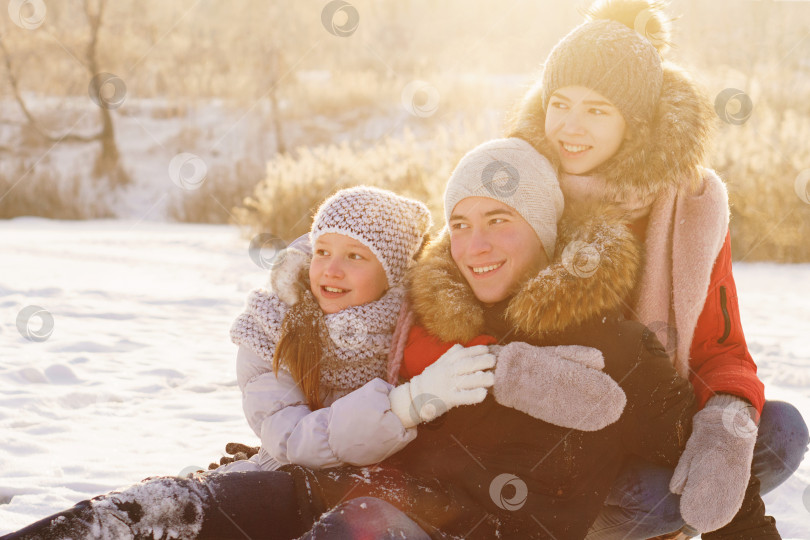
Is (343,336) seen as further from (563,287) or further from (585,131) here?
(585,131)

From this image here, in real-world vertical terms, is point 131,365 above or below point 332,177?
below

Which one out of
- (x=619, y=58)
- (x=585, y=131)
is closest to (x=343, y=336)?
(x=585, y=131)

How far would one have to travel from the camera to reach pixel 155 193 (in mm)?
15750

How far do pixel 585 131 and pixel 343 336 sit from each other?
3.50 ft

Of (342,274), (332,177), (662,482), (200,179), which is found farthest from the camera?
(200,179)

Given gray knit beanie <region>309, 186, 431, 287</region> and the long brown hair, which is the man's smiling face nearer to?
gray knit beanie <region>309, 186, 431, 287</region>

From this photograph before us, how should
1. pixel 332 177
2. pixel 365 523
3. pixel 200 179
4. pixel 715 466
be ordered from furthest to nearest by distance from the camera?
pixel 200 179
pixel 332 177
pixel 715 466
pixel 365 523

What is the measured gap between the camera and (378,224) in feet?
8.91

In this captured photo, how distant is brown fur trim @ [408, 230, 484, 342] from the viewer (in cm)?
238

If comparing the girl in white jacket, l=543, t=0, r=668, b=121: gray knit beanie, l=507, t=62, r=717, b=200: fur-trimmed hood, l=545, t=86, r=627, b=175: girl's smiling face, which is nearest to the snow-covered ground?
the girl in white jacket

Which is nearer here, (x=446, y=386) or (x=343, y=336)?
(x=446, y=386)

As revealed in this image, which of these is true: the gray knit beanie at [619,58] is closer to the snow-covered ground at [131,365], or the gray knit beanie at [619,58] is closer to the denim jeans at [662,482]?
the denim jeans at [662,482]

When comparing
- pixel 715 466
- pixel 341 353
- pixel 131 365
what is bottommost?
pixel 131 365

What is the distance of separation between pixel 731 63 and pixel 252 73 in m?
12.7
